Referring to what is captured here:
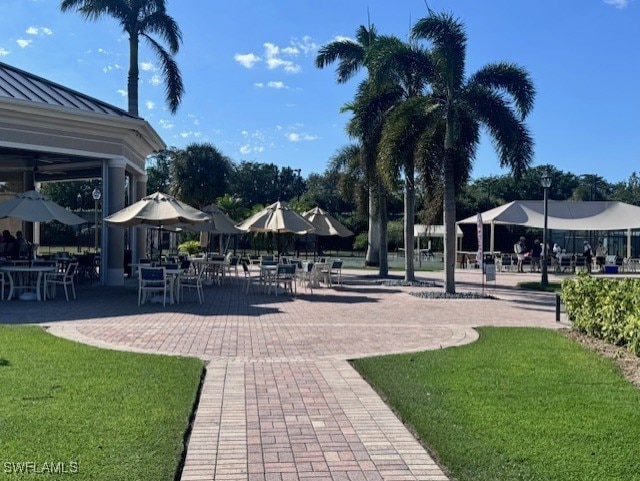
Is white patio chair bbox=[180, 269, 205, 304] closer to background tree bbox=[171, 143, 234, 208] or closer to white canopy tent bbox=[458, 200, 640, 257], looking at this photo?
white canopy tent bbox=[458, 200, 640, 257]

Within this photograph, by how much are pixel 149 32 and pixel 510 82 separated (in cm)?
1642

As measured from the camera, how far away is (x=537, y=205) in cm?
3225

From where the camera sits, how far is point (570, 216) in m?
32.7

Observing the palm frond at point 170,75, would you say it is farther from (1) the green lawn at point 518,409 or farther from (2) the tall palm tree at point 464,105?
(1) the green lawn at point 518,409

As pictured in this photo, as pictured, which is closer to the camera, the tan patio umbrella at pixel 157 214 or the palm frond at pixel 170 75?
the tan patio umbrella at pixel 157 214

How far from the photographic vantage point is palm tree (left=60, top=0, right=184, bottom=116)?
25.0m

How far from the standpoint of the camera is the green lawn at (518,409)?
4078 millimetres

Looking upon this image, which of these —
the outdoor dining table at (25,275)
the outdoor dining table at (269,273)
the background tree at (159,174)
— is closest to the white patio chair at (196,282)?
the outdoor dining table at (269,273)

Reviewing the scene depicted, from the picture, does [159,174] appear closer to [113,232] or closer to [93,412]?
[113,232]

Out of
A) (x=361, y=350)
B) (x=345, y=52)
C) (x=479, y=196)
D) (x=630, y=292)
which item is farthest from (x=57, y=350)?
(x=479, y=196)

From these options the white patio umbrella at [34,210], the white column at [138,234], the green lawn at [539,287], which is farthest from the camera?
the white column at [138,234]

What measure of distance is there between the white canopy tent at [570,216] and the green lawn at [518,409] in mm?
23313

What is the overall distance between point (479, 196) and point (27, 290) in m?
47.9

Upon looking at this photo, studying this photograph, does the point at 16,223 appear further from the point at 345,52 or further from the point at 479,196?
the point at 479,196
